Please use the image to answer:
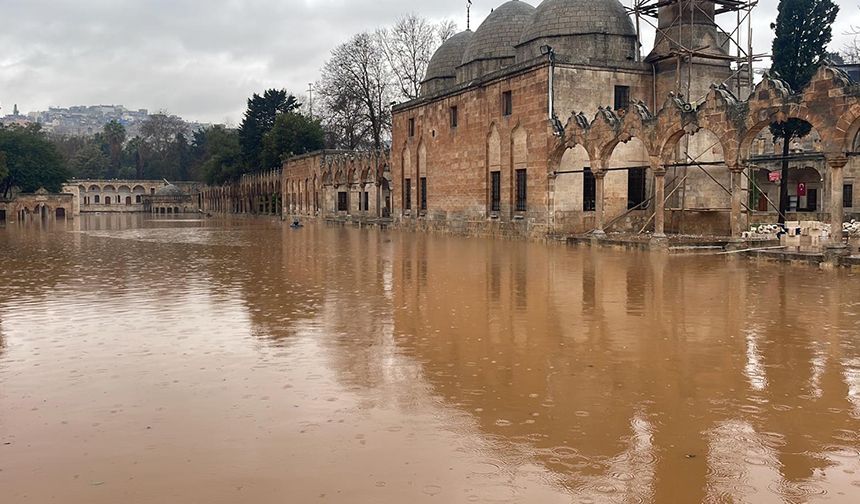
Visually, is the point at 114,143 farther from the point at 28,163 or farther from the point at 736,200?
the point at 736,200

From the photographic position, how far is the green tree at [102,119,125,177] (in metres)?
124

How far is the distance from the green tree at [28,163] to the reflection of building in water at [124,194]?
37.6 meters

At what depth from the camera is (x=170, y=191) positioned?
10844cm

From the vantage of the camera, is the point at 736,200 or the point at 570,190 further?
the point at 570,190

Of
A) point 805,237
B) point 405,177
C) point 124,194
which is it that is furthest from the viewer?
point 124,194

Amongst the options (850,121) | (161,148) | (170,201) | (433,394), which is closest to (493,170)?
(850,121)

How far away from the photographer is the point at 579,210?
2616 centimetres

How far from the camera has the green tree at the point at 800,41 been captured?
1204 inches

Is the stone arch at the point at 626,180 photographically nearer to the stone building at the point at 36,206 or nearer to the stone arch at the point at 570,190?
the stone arch at the point at 570,190

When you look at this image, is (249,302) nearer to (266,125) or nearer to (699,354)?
(699,354)

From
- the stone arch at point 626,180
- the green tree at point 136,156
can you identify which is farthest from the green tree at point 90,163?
the stone arch at point 626,180

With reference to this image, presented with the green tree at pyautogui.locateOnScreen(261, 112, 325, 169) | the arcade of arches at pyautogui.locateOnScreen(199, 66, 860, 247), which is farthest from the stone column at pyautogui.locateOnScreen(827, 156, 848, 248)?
the green tree at pyautogui.locateOnScreen(261, 112, 325, 169)

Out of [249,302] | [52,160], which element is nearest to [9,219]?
[52,160]

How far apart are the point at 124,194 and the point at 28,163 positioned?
4717cm
